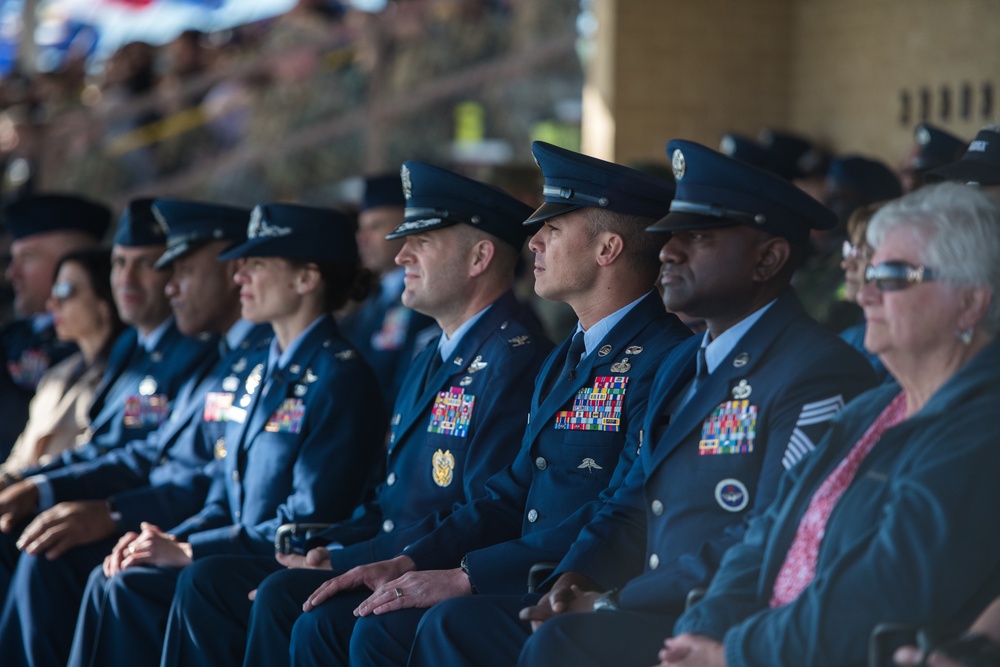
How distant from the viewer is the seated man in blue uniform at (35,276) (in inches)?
247

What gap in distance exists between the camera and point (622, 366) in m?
3.23

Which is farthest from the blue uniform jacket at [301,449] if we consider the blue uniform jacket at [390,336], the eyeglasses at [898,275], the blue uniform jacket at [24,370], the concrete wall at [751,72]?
the concrete wall at [751,72]

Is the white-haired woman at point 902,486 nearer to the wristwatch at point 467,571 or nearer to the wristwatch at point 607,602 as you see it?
the wristwatch at point 607,602

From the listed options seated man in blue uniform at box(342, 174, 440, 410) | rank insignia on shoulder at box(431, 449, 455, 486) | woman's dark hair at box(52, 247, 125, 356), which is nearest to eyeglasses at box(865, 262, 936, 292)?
rank insignia on shoulder at box(431, 449, 455, 486)

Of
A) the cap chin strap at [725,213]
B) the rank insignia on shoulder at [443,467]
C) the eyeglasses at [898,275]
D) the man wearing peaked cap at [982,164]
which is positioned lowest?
the rank insignia on shoulder at [443,467]

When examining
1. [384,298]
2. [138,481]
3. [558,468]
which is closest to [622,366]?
[558,468]

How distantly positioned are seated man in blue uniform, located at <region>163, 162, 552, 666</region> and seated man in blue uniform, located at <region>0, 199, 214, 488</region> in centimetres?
147

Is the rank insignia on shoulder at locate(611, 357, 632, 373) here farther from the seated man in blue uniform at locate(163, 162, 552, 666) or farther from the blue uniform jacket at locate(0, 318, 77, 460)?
the blue uniform jacket at locate(0, 318, 77, 460)

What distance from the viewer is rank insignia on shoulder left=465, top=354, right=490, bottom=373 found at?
3.67 metres

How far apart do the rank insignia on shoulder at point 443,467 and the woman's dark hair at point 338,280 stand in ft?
2.88

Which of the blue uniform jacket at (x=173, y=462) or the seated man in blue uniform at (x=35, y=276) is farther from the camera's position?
the seated man in blue uniform at (x=35, y=276)

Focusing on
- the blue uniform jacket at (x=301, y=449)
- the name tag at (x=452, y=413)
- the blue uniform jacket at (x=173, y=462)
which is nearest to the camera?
the name tag at (x=452, y=413)

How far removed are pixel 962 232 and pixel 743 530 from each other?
0.74m

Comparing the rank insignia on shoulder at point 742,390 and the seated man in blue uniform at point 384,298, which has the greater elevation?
the seated man in blue uniform at point 384,298
